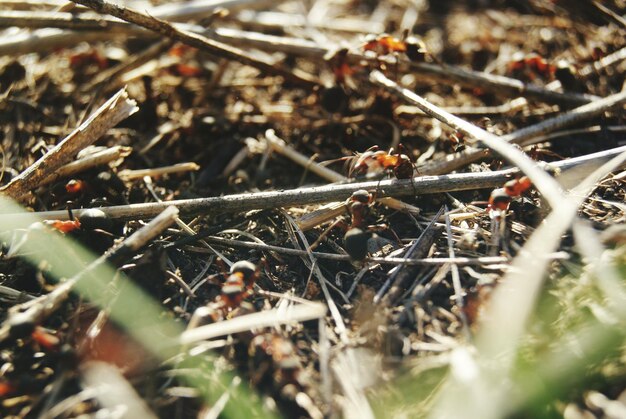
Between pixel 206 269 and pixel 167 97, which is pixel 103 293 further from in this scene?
pixel 167 97

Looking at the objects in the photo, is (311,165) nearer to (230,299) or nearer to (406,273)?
(406,273)

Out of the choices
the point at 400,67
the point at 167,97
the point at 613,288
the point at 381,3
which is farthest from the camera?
the point at 381,3

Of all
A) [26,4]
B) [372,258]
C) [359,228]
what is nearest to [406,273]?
[372,258]

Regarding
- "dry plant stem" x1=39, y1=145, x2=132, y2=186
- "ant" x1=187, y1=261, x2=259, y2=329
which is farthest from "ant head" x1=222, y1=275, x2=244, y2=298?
"dry plant stem" x1=39, y1=145, x2=132, y2=186

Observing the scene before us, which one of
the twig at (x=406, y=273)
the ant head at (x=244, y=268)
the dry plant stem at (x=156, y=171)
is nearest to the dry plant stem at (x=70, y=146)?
the dry plant stem at (x=156, y=171)

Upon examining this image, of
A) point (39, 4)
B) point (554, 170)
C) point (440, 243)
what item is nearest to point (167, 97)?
point (39, 4)

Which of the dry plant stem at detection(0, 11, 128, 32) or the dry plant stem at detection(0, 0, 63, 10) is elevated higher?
the dry plant stem at detection(0, 0, 63, 10)

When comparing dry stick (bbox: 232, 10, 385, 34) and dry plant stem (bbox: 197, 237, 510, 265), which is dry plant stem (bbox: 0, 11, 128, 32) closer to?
dry stick (bbox: 232, 10, 385, 34)
